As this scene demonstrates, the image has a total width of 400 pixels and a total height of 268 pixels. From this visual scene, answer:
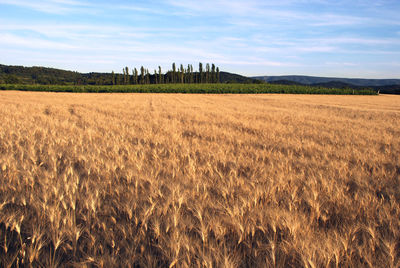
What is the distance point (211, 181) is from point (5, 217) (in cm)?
149

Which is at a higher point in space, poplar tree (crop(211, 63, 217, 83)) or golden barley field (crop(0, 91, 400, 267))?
poplar tree (crop(211, 63, 217, 83))

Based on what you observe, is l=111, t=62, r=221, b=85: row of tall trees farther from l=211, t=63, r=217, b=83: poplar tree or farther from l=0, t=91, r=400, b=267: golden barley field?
l=0, t=91, r=400, b=267: golden barley field

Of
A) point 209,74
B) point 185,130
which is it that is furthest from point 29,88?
point 209,74

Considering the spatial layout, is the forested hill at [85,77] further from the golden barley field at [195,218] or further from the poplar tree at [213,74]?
the golden barley field at [195,218]

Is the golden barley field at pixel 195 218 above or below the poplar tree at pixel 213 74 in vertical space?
below

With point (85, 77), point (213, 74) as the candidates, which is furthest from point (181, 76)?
point (85, 77)

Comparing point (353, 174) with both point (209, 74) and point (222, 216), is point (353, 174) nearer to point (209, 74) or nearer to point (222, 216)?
point (222, 216)

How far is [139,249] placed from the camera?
1212 millimetres

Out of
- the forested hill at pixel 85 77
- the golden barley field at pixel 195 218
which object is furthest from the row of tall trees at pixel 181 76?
the golden barley field at pixel 195 218

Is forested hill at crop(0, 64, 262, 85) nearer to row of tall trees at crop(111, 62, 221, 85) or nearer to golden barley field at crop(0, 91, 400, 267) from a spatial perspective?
row of tall trees at crop(111, 62, 221, 85)

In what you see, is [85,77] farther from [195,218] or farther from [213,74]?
[195,218]

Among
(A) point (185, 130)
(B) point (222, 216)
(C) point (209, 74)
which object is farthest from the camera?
(C) point (209, 74)

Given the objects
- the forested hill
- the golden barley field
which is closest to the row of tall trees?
the forested hill

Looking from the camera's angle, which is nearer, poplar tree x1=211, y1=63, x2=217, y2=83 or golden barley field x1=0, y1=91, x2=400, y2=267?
golden barley field x1=0, y1=91, x2=400, y2=267
